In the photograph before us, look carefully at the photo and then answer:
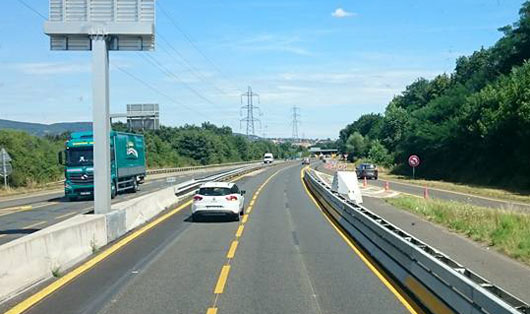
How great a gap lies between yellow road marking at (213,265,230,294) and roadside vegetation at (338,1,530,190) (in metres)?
37.2

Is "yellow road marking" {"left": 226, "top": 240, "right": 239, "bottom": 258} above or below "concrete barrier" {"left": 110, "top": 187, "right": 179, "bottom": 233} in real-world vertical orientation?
below

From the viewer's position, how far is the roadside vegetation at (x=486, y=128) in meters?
51.8

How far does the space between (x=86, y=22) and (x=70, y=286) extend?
32.5 feet

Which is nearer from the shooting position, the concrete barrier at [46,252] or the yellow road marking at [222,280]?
the concrete barrier at [46,252]

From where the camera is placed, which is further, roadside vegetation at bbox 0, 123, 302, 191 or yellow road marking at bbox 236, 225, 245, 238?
roadside vegetation at bbox 0, 123, 302, 191

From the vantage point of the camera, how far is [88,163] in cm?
3556

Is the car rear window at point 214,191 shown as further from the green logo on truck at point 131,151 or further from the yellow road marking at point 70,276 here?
the green logo on truck at point 131,151

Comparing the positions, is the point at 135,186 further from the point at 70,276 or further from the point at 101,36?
the point at 70,276

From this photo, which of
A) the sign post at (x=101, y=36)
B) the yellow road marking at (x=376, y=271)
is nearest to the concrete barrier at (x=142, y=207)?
the sign post at (x=101, y=36)

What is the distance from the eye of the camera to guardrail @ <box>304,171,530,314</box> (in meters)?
6.84

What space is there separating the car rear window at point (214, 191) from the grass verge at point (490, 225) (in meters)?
7.61

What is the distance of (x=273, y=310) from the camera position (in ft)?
29.7

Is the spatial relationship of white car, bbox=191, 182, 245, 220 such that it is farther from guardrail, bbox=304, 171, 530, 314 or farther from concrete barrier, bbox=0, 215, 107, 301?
guardrail, bbox=304, 171, 530, 314

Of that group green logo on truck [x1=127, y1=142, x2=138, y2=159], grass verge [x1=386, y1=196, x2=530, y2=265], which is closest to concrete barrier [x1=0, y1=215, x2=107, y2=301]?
grass verge [x1=386, y1=196, x2=530, y2=265]
